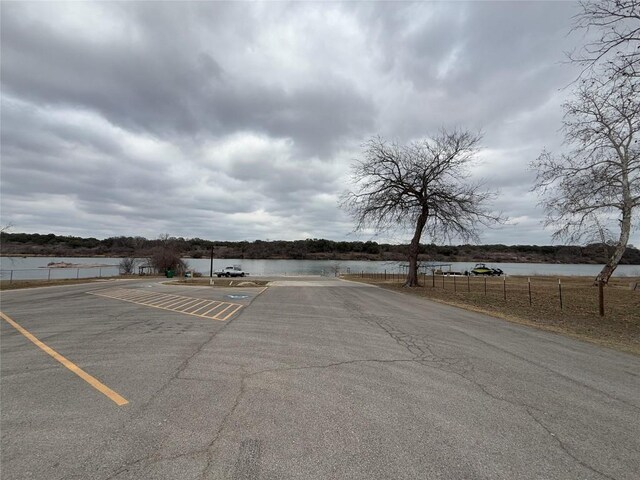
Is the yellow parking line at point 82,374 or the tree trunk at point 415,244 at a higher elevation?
the tree trunk at point 415,244

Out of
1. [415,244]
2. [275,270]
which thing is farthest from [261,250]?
[415,244]

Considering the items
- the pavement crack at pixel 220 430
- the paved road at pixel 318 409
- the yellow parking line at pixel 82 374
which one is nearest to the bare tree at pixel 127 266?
the yellow parking line at pixel 82 374

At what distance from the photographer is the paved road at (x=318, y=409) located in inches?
115

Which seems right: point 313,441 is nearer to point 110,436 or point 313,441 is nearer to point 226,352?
point 110,436

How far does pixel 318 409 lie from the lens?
402cm

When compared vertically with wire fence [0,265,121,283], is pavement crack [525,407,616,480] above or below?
above

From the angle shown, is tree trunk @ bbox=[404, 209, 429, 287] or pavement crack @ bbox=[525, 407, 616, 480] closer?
pavement crack @ bbox=[525, 407, 616, 480]

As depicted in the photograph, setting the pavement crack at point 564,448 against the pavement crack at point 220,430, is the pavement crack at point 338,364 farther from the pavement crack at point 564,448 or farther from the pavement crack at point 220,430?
the pavement crack at point 564,448

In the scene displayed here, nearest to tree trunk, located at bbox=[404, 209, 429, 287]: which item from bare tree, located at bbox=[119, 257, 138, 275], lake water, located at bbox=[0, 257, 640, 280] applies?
lake water, located at bbox=[0, 257, 640, 280]

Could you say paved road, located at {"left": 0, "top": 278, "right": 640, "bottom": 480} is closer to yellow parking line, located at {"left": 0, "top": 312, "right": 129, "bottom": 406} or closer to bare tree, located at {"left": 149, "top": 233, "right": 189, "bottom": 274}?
yellow parking line, located at {"left": 0, "top": 312, "right": 129, "bottom": 406}

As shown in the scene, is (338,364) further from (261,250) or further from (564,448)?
(261,250)

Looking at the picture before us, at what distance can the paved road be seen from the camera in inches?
115

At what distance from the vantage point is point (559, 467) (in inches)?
116

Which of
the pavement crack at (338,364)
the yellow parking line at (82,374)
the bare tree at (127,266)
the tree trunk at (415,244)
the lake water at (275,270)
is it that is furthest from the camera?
the bare tree at (127,266)
